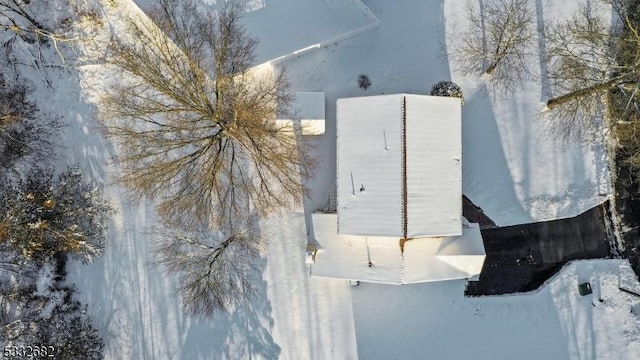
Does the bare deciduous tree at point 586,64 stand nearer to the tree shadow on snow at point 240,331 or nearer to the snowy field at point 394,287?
the snowy field at point 394,287

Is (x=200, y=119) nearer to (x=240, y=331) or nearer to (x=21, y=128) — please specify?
(x=21, y=128)

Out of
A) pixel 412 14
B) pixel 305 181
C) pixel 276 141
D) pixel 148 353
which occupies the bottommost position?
pixel 148 353

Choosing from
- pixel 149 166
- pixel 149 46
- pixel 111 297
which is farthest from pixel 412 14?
pixel 111 297

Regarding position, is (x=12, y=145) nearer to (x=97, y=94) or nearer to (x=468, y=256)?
(x=97, y=94)

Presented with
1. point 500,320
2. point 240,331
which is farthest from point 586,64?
point 240,331

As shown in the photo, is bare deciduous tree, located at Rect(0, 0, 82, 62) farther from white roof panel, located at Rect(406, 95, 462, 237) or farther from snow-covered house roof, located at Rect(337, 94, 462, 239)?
white roof panel, located at Rect(406, 95, 462, 237)

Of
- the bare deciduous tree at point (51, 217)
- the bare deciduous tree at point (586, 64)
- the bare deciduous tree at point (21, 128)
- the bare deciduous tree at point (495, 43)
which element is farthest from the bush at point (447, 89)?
the bare deciduous tree at point (21, 128)
